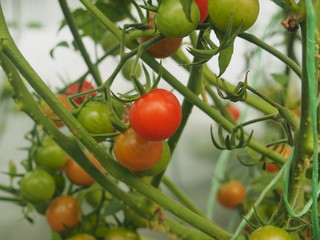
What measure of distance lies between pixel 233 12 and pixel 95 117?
19 centimetres

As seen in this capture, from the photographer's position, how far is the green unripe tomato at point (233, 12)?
451mm

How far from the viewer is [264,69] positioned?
1.46m

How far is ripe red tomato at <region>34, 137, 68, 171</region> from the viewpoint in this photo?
85 centimetres

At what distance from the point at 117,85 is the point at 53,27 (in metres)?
0.30

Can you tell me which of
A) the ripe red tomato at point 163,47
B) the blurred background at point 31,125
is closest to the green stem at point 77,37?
the ripe red tomato at point 163,47

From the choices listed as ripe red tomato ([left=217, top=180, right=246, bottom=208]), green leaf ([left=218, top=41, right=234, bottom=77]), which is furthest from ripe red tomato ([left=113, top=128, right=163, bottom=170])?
ripe red tomato ([left=217, top=180, right=246, bottom=208])

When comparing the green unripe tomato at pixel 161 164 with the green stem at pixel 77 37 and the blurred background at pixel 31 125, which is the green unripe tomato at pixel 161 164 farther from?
the blurred background at pixel 31 125

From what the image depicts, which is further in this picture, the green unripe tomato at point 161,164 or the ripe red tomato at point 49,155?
the ripe red tomato at point 49,155

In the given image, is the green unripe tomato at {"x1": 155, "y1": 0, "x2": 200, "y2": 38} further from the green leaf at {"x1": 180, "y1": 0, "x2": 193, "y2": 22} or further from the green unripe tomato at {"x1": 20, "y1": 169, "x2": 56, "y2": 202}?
the green unripe tomato at {"x1": 20, "y1": 169, "x2": 56, "y2": 202}

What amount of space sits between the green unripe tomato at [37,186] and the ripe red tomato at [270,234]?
1.34 feet

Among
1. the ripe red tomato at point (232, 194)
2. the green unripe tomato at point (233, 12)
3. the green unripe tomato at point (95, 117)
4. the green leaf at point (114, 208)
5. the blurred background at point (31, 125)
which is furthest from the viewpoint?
the blurred background at point (31, 125)

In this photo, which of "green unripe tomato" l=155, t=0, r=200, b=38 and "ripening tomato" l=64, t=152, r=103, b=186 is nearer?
"green unripe tomato" l=155, t=0, r=200, b=38

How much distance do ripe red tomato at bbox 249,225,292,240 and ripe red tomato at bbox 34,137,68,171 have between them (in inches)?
16.5

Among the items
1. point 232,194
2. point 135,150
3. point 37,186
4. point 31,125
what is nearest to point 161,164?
point 135,150
